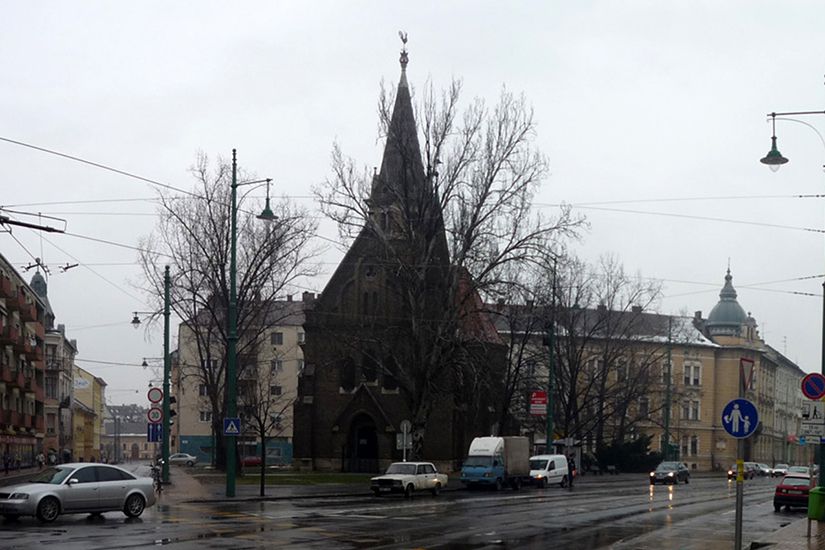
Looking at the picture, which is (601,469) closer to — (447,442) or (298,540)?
(447,442)

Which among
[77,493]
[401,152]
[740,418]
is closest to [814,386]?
[740,418]

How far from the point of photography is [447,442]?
68.2 m

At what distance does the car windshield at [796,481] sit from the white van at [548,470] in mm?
17511

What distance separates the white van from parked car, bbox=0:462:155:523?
30061 millimetres

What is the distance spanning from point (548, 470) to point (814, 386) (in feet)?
105

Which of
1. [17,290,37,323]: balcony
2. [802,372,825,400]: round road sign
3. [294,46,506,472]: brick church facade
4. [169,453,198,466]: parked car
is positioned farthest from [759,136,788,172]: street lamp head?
[169,453,198,466]: parked car

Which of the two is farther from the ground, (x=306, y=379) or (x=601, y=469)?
(x=306, y=379)

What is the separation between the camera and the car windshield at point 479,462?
50812 mm

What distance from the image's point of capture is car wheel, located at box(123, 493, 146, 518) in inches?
1094

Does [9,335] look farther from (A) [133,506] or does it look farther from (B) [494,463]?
(A) [133,506]

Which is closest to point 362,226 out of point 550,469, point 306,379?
point 550,469

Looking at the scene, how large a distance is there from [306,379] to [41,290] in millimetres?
49057

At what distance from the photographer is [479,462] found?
167 feet

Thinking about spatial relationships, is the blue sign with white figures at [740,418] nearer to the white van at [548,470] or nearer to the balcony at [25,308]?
the white van at [548,470]
